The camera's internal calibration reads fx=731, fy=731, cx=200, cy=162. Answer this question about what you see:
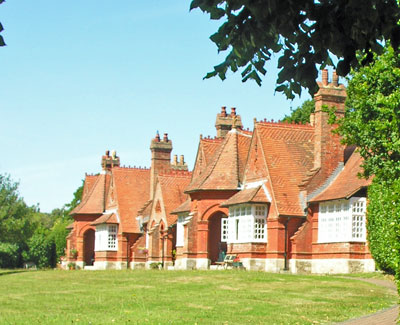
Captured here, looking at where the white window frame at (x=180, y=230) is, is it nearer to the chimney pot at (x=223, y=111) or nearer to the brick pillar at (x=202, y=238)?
the brick pillar at (x=202, y=238)

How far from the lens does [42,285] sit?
3017 centimetres

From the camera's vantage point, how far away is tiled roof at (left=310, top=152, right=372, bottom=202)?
32.8m

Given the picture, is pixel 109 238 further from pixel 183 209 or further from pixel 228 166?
pixel 228 166

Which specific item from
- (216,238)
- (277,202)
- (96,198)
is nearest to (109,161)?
(96,198)

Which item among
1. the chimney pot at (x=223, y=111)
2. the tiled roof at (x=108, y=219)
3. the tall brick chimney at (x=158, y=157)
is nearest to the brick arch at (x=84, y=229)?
the tiled roof at (x=108, y=219)

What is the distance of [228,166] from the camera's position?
137 ft

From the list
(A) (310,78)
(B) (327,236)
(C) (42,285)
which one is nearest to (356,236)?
(B) (327,236)

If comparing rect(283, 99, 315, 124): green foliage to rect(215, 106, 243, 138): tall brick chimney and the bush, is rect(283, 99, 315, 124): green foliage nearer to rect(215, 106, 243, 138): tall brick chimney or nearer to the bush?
rect(215, 106, 243, 138): tall brick chimney

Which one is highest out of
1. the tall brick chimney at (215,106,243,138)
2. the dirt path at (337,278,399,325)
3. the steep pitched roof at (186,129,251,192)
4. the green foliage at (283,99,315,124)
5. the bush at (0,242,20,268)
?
the green foliage at (283,99,315,124)

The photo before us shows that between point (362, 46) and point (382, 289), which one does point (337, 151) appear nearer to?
point (382, 289)

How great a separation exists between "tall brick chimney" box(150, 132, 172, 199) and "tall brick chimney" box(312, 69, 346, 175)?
19.6 m

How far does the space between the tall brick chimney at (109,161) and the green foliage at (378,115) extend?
36605mm

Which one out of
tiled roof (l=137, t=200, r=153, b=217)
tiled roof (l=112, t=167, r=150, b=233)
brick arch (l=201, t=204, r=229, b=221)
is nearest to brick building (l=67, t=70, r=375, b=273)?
brick arch (l=201, t=204, r=229, b=221)

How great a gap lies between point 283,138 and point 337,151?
3332mm
